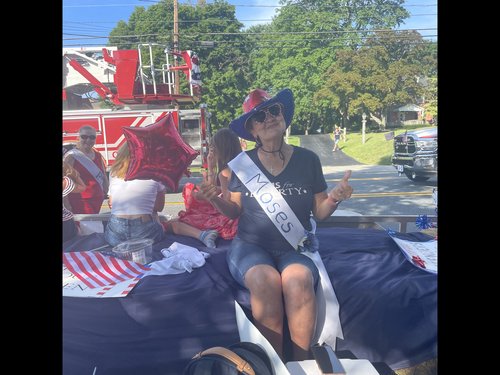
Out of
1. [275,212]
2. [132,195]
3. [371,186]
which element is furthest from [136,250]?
[371,186]

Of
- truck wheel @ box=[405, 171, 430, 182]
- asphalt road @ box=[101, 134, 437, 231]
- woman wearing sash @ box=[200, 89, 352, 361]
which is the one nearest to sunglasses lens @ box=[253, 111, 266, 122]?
woman wearing sash @ box=[200, 89, 352, 361]

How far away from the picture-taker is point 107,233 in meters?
2.22

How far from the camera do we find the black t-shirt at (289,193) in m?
2.04

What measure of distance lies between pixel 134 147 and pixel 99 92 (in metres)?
0.32

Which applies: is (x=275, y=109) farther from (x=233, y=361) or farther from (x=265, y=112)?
(x=233, y=361)

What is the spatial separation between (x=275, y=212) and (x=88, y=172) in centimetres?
103

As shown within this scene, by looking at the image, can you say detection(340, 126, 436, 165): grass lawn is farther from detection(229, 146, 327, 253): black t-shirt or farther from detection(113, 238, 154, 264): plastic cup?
detection(113, 238, 154, 264): plastic cup

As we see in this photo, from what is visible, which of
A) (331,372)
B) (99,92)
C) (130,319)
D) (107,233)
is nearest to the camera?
(331,372)

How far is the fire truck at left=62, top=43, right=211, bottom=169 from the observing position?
201cm

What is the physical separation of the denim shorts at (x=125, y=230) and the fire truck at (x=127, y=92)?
381mm

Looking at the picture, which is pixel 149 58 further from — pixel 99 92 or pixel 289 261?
pixel 289 261

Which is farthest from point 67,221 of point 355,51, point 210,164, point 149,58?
point 355,51

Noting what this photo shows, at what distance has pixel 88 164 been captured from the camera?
7.18 feet

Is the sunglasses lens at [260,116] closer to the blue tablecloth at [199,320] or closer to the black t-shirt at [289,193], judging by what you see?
the black t-shirt at [289,193]
